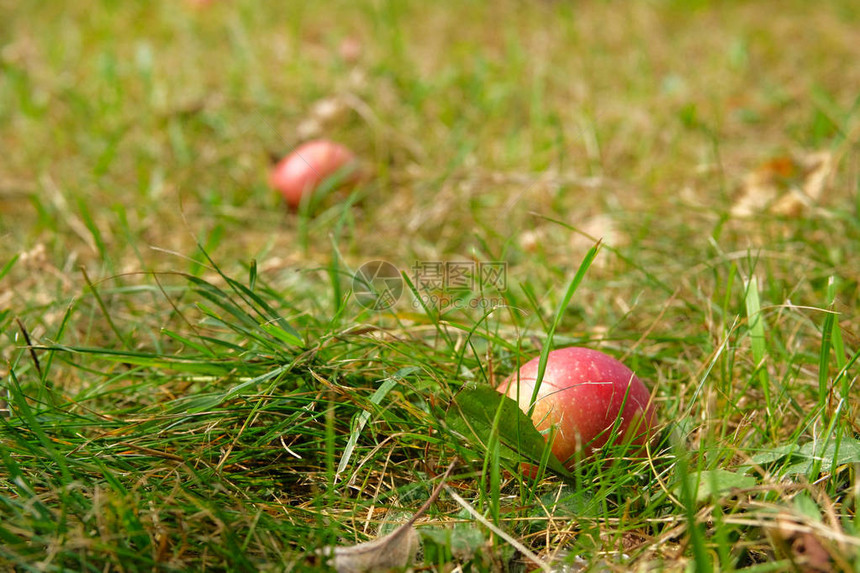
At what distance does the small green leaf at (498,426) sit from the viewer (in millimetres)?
1149

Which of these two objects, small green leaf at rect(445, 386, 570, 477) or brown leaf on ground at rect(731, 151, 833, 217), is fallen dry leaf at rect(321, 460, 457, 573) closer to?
small green leaf at rect(445, 386, 570, 477)

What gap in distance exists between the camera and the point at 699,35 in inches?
144

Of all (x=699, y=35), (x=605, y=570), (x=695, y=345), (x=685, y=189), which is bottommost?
(x=605, y=570)

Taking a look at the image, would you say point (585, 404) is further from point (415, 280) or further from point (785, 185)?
point (785, 185)

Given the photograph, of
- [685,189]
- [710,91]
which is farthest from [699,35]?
[685,189]

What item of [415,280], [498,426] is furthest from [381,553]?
[415,280]

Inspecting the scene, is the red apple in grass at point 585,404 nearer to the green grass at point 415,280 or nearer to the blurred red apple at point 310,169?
the green grass at point 415,280

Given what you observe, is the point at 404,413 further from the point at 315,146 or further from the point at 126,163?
the point at 126,163

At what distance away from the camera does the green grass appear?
1.06m

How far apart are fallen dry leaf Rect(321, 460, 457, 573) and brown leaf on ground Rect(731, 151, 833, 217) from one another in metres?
1.56

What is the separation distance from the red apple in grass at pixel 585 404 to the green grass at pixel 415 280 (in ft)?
0.16

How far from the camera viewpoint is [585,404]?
1190 millimetres

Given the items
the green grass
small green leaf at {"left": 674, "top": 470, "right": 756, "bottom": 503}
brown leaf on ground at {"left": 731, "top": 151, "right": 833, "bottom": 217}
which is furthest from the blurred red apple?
small green leaf at {"left": 674, "top": 470, "right": 756, "bottom": 503}

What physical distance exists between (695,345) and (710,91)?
196 centimetres
